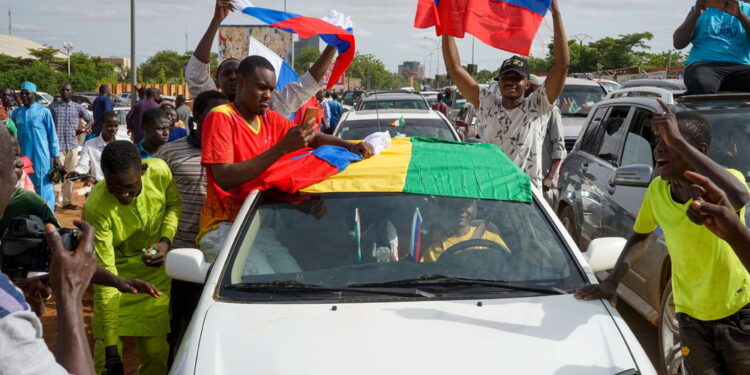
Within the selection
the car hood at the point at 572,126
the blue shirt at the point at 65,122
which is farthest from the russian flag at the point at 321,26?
the blue shirt at the point at 65,122

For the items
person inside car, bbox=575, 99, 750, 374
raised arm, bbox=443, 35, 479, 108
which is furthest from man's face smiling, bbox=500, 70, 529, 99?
person inside car, bbox=575, 99, 750, 374

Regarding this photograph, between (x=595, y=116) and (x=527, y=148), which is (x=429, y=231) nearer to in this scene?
(x=527, y=148)

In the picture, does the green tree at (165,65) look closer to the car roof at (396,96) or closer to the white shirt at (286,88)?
the car roof at (396,96)

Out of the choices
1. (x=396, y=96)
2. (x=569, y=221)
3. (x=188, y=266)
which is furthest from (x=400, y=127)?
(x=188, y=266)

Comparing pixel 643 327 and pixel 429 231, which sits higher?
pixel 429 231

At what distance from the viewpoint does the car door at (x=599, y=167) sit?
6.01 meters

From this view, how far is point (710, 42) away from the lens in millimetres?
6090

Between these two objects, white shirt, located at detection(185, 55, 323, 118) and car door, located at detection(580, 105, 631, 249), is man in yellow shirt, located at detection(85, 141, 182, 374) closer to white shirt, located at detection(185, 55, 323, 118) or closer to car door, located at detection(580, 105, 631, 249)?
white shirt, located at detection(185, 55, 323, 118)

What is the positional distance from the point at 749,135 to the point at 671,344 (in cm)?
157

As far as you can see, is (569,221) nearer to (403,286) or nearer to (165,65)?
(403,286)

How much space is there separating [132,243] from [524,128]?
2.71 metres

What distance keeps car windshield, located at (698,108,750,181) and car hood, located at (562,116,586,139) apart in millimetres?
6882

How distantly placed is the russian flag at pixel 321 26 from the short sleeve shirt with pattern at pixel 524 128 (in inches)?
42.8

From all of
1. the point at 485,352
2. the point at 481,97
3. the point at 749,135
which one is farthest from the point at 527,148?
the point at 485,352
